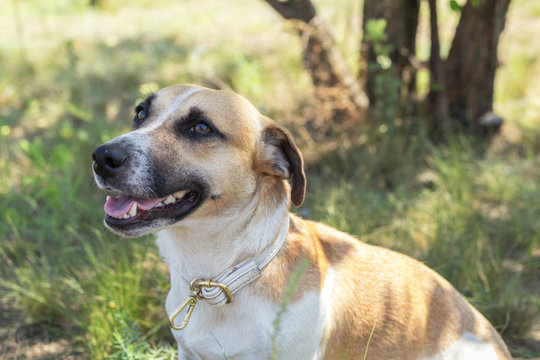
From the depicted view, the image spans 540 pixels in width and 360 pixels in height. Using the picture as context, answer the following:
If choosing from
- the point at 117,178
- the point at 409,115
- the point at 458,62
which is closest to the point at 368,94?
the point at 409,115

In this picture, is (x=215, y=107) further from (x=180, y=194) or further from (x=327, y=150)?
(x=327, y=150)

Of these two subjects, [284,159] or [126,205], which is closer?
[126,205]

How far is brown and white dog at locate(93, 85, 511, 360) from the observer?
2451 millimetres

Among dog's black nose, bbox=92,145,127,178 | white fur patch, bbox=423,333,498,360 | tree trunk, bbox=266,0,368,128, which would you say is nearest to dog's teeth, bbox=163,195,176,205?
dog's black nose, bbox=92,145,127,178

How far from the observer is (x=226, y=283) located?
247 cm

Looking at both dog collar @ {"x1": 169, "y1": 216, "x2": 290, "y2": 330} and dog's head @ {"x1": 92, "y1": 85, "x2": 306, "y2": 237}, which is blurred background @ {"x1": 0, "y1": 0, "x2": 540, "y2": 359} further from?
dog's head @ {"x1": 92, "y1": 85, "x2": 306, "y2": 237}

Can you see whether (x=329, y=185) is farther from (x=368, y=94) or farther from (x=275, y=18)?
(x=275, y=18)

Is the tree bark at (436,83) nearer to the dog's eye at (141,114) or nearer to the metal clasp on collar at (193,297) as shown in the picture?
the dog's eye at (141,114)

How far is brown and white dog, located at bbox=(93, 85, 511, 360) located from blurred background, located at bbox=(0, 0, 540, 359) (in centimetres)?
71

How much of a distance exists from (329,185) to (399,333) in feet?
7.94

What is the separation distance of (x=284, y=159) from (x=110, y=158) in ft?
2.92

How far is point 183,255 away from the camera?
265 cm

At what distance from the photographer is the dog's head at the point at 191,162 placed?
2438mm

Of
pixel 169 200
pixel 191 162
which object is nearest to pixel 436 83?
pixel 191 162
